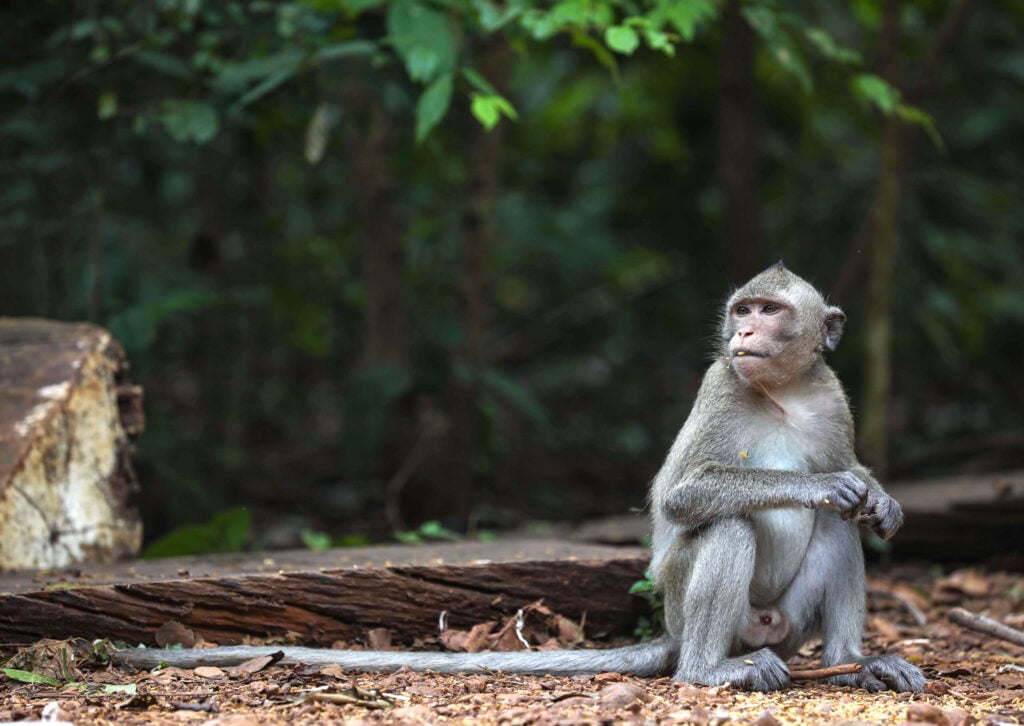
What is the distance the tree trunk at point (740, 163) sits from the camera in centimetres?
914

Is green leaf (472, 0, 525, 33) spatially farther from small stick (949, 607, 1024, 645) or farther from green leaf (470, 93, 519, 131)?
small stick (949, 607, 1024, 645)

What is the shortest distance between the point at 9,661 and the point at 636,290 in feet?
28.1

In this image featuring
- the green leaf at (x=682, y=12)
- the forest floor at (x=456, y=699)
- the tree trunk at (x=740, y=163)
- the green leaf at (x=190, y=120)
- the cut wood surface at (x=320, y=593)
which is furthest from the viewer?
the tree trunk at (x=740, y=163)

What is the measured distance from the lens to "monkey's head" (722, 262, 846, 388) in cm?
502

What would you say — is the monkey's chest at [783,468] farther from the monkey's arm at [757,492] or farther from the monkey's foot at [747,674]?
the monkey's foot at [747,674]

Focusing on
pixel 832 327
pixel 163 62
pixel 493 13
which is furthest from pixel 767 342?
pixel 163 62

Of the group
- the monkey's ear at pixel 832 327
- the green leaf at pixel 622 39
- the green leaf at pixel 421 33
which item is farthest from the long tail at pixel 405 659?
the green leaf at pixel 421 33

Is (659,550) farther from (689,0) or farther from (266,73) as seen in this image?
(266,73)

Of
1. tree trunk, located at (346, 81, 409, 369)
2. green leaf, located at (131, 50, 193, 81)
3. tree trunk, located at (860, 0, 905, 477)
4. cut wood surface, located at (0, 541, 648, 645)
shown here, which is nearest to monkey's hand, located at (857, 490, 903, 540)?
cut wood surface, located at (0, 541, 648, 645)

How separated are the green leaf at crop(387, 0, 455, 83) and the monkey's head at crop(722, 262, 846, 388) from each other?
2.05 m

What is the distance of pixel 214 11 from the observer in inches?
275

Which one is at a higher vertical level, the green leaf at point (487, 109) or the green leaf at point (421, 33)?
the green leaf at point (421, 33)

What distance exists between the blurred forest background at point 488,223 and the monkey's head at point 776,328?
797 mm

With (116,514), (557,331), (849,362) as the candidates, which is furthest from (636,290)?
(116,514)
